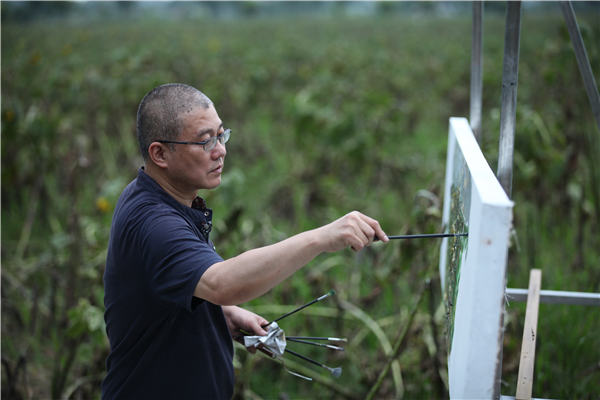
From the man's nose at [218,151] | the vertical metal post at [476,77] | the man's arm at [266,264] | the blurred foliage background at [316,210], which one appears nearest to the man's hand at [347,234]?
the man's arm at [266,264]

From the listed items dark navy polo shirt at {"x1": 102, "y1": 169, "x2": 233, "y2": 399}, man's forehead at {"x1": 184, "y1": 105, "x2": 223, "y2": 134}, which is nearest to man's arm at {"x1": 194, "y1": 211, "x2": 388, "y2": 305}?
dark navy polo shirt at {"x1": 102, "y1": 169, "x2": 233, "y2": 399}

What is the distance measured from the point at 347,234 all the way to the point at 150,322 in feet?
1.67

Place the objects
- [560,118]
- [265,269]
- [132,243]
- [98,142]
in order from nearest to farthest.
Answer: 1. [265,269]
2. [132,243]
3. [560,118]
4. [98,142]

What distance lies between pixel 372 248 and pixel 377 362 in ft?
3.21

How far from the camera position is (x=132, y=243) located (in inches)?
48.3

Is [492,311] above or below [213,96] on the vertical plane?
below

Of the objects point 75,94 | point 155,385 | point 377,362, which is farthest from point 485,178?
point 75,94

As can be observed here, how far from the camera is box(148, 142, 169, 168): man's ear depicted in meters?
1.28

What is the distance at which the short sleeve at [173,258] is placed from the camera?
110 cm

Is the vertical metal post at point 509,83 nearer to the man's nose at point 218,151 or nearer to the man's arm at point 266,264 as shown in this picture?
the man's arm at point 266,264

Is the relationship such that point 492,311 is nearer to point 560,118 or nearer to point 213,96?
point 560,118

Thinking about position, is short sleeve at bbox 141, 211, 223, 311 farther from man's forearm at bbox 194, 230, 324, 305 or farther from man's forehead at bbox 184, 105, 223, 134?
man's forehead at bbox 184, 105, 223, 134

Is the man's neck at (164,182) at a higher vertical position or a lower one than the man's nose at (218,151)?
lower

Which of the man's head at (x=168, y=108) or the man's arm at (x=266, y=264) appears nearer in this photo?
the man's arm at (x=266, y=264)
